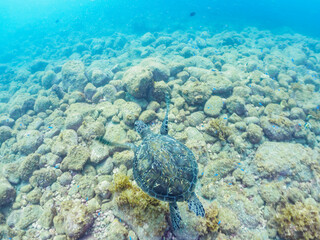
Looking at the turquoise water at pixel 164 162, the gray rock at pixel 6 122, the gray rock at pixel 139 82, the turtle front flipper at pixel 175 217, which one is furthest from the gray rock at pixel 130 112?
the gray rock at pixel 6 122

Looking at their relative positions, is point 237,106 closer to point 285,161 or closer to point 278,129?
point 278,129

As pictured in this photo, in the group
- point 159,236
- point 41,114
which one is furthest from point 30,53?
point 159,236

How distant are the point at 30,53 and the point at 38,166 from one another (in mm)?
39826

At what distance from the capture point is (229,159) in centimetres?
502

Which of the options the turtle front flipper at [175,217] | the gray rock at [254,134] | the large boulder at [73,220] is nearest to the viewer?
the turtle front flipper at [175,217]

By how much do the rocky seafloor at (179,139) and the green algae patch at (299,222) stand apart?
22 mm

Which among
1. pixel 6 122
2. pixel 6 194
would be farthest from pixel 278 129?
pixel 6 122

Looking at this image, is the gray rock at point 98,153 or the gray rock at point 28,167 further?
the gray rock at point 28,167

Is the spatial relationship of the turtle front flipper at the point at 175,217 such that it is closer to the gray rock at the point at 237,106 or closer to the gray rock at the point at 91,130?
the gray rock at the point at 91,130

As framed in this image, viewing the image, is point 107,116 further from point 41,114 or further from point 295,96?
point 295,96

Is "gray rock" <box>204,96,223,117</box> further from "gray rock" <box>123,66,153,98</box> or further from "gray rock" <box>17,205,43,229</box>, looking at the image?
"gray rock" <box>17,205,43,229</box>

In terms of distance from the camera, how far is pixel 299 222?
137 inches

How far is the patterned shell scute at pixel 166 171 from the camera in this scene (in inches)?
131

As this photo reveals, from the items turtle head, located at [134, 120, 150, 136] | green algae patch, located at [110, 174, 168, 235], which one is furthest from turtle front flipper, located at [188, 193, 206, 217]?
turtle head, located at [134, 120, 150, 136]
